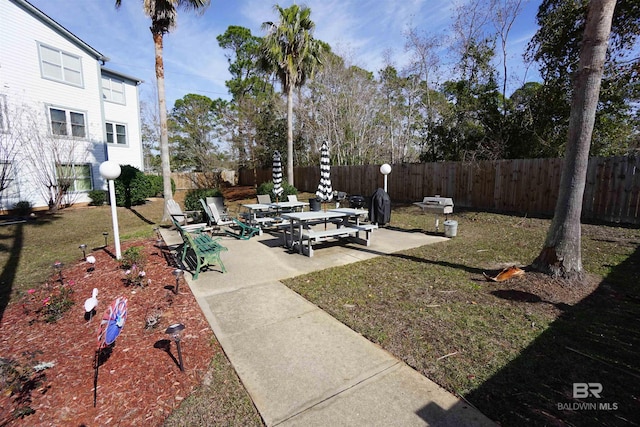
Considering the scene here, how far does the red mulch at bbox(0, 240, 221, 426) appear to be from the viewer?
2232 millimetres

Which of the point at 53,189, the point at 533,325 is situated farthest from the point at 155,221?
the point at 533,325

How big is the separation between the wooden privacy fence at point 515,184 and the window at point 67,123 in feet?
50.8

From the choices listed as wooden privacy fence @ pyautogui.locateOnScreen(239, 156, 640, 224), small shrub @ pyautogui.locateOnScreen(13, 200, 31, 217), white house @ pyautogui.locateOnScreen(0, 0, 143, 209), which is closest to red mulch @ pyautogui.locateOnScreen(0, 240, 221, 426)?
wooden privacy fence @ pyautogui.locateOnScreen(239, 156, 640, 224)

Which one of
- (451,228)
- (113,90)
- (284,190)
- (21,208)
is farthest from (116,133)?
(451,228)

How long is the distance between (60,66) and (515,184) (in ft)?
71.7

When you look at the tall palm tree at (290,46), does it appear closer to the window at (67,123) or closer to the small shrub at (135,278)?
the window at (67,123)

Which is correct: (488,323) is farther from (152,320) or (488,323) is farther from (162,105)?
(162,105)

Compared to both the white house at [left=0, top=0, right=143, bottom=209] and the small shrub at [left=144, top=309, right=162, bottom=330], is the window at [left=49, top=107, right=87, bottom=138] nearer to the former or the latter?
the white house at [left=0, top=0, right=143, bottom=209]

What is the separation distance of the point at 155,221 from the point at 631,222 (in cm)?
1644

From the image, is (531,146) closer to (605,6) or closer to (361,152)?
(605,6)

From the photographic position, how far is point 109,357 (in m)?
2.87

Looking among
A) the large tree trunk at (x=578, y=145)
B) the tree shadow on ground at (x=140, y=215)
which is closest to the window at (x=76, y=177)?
the tree shadow on ground at (x=140, y=215)

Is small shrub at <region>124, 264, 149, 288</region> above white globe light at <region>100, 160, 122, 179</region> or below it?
below

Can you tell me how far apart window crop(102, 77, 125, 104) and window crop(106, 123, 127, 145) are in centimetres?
153
